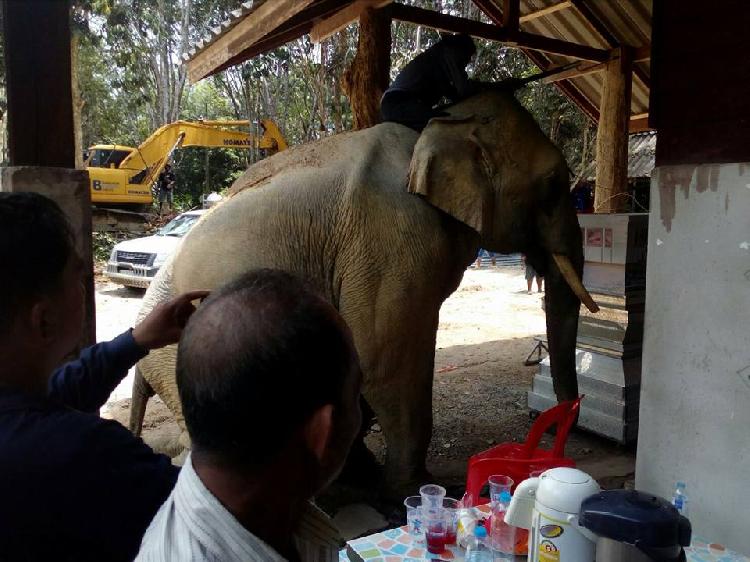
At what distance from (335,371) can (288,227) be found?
9.98ft

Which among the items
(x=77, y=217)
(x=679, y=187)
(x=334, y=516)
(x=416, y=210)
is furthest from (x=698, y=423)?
(x=77, y=217)

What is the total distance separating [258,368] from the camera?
92 cm

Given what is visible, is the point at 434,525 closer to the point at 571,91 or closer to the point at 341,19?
the point at 341,19

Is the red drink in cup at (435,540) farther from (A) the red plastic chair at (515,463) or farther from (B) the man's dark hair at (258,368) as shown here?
(B) the man's dark hair at (258,368)

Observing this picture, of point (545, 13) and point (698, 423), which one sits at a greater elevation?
point (545, 13)

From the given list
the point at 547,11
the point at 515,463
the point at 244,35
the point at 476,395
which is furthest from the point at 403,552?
the point at 547,11

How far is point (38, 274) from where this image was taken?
1.34 m

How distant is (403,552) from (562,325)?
2723mm

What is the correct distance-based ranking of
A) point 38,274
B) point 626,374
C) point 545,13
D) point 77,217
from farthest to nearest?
1. point 545,13
2. point 626,374
3. point 77,217
4. point 38,274

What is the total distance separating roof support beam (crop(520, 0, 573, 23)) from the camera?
29.3ft

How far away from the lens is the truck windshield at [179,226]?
1414cm

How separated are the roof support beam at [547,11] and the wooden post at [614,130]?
0.93 meters

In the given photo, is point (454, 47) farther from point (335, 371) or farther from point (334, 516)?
point (335, 371)

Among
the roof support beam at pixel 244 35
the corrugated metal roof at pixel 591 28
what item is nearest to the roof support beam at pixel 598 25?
the corrugated metal roof at pixel 591 28
